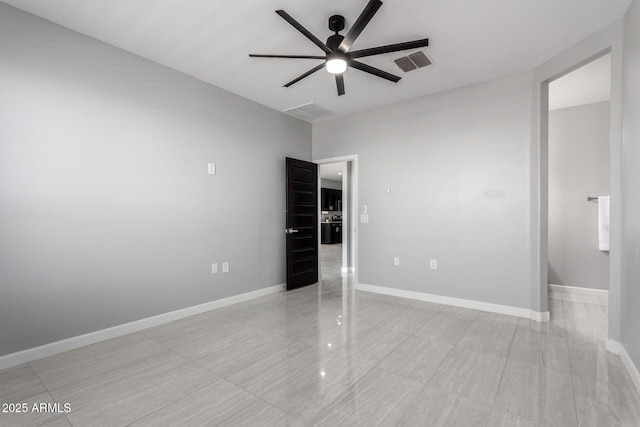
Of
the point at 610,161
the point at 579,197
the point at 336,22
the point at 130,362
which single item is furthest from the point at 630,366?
the point at 130,362

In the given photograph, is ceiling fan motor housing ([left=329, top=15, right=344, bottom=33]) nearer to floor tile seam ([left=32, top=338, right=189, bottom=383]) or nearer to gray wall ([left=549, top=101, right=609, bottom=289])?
floor tile seam ([left=32, top=338, right=189, bottom=383])

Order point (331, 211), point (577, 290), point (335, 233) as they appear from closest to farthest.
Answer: point (577, 290) → point (335, 233) → point (331, 211)

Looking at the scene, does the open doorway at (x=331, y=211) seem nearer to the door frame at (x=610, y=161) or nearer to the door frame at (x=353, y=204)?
the door frame at (x=353, y=204)

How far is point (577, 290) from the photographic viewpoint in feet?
14.3

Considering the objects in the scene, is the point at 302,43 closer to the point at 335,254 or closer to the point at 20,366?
the point at 20,366

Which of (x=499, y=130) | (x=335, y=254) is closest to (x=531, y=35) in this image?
(x=499, y=130)

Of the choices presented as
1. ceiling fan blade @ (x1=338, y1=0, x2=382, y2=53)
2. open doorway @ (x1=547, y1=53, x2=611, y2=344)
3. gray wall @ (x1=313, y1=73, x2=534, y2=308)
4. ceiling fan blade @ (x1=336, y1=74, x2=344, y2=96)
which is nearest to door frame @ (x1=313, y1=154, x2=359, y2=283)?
gray wall @ (x1=313, y1=73, x2=534, y2=308)

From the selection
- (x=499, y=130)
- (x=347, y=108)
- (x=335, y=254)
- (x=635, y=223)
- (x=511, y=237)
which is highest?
(x=347, y=108)

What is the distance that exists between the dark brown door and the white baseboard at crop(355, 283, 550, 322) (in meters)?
0.92

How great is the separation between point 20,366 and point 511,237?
16.0ft

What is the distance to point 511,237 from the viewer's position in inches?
136

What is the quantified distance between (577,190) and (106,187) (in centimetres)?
617

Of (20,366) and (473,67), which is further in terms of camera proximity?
(473,67)

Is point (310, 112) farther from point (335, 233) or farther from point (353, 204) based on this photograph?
point (335, 233)
